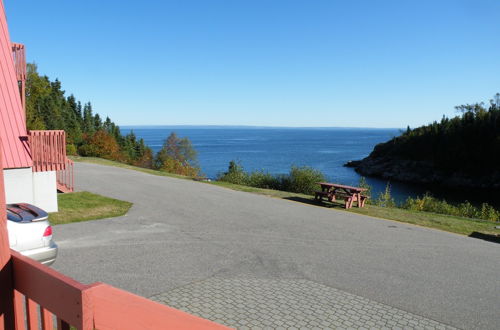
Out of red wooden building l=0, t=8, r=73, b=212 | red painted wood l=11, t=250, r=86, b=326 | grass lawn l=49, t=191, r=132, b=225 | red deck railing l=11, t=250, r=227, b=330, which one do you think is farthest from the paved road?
red deck railing l=11, t=250, r=227, b=330

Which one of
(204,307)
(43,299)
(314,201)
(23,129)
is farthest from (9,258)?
(314,201)

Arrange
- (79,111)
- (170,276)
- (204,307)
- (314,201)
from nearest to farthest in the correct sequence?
1. (204,307)
2. (170,276)
3. (314,201)
4. (79,111)

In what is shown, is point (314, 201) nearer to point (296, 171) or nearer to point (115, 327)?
point (296, 171)

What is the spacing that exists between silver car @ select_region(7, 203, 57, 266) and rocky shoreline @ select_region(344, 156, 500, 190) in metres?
59.6

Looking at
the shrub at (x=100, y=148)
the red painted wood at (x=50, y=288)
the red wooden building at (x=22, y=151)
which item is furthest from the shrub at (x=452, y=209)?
the shrub at (x=100, y=148)

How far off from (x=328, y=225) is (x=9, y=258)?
1044 centimetres

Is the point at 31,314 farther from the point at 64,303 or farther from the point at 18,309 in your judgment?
the point at 64,303

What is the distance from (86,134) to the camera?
182ft

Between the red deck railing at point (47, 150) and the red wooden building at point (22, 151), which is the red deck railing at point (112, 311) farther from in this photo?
the red deck railing at point (47, 150)

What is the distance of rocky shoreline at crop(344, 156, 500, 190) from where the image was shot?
55.5 m

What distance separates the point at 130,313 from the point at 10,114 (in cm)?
1159

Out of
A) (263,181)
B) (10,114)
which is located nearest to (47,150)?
(10,114)

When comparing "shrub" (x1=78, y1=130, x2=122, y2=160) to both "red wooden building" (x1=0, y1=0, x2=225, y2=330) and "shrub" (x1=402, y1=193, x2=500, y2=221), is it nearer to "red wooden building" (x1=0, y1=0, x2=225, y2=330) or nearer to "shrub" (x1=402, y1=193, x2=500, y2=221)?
"shrub" (x1=402, y1=193, x2=500, y2=221)

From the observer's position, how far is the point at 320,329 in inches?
203
